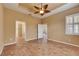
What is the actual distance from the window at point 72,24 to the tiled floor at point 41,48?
0.58 m

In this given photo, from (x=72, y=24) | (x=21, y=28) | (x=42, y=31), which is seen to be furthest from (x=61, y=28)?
(x=21, y=28)

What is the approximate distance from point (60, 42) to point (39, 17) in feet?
3.85

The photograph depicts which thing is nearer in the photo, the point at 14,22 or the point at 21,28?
the point at 21,28

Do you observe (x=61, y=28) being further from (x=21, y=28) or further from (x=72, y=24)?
(x=21, y=28)

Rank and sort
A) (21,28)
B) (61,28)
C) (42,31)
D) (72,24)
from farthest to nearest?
(61,28) → (72,24) → (42,31) → (21,28)

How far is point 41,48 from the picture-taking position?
10.6 feet

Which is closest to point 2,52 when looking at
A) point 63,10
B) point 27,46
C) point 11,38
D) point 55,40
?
point 11,38

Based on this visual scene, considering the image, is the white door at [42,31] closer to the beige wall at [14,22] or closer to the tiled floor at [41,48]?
the beige wall at [14,22]

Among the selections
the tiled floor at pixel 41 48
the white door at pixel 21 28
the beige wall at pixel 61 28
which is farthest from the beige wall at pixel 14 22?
Result: the beige wall at pixel 61 28

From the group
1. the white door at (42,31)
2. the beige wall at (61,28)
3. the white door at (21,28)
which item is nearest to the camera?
the white door at (21,28)

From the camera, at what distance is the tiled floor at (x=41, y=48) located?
2.98 metres

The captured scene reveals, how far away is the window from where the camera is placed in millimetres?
3102

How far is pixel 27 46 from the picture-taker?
3.14 meters

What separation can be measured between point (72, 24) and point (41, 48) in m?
1.31
